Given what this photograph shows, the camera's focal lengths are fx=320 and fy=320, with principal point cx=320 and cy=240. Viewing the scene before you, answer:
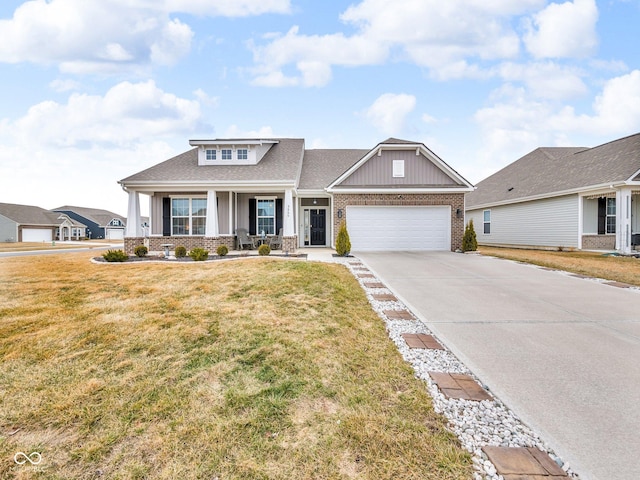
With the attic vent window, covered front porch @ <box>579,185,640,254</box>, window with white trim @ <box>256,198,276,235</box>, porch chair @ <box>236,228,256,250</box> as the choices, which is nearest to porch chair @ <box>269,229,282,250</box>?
window with white trim @ <box>256,198,276,235</box>

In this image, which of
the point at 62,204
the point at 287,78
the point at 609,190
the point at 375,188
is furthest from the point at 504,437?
the point at 62,204

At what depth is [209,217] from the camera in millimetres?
13859

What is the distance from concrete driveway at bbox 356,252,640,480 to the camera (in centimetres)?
225

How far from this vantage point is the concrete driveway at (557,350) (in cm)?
225

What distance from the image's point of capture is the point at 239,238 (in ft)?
49.0

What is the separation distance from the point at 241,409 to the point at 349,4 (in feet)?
45.6

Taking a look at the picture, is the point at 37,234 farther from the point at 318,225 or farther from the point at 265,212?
the point at 318,225

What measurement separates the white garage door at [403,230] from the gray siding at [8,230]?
42.9 meters

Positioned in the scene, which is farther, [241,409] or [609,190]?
[609,190]

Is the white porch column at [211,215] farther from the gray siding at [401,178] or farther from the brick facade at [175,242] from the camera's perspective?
the gray siding at [401,178]

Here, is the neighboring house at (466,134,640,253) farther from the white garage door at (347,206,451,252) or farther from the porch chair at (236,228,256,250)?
the porch chair at (236,228,256,250)

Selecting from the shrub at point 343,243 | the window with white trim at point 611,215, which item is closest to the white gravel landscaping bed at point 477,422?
the shrub at point 343,243

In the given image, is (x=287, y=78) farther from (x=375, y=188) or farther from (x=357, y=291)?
(x=357, y=291)

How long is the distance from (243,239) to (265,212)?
172cm
